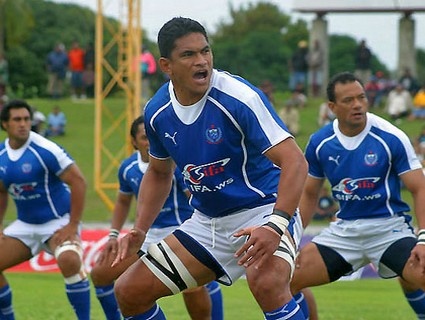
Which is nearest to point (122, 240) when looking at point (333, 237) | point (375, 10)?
point (333, 237)

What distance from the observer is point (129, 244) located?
23.2ft

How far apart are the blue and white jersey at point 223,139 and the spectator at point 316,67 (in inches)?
1156

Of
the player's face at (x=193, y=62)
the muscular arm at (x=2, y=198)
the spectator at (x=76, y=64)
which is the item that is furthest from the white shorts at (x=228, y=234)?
the spectator at (x=76, y=64)

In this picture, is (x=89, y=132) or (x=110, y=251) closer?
(x=110, y=251)

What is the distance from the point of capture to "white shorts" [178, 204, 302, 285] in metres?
7.00


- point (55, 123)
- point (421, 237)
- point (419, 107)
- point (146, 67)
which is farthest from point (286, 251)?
point (419, 107)

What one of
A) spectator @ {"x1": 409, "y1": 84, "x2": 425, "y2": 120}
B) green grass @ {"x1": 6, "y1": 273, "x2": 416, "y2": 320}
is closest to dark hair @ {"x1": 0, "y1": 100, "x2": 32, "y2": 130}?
green grass @ {"x1": 6, "y1": 273, "x2": 416, "y2": 320}

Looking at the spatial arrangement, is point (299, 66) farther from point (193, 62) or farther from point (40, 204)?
point (193, 62)

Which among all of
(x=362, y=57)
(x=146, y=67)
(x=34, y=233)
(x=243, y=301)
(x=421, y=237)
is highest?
(x=362, y=57)

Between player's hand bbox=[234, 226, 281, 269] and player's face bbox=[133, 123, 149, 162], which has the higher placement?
player's face bbox=[133, 123, 149, 162]

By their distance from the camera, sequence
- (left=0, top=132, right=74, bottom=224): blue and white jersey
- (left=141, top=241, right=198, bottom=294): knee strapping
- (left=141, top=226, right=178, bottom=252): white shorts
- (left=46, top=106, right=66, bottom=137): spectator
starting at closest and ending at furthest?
(left=141, top=241, right=198, bottom=294): knee strapping
(left=141, top=226, right=178, bottom=252): white shorts
(left=0, top=132, right=74, bottom=224): blue and white jersey
(left=46, top=106, right=66, bottom=137): spectator

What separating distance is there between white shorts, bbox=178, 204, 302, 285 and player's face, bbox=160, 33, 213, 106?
868mm

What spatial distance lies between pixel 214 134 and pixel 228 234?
71 centimetres

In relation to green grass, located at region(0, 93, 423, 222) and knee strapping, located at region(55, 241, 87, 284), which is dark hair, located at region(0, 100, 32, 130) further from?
green grass, located at region(0, 93, 423, 222)
